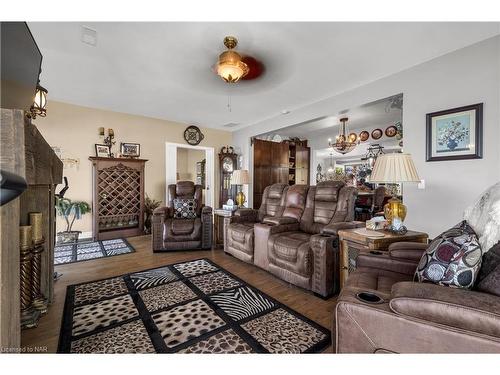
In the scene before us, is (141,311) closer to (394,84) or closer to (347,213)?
(347,213)

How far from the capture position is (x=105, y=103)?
411 centimetres

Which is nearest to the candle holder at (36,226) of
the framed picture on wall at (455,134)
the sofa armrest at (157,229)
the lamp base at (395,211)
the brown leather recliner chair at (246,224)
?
the sofa armrest at (157,229)

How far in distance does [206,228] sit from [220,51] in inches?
95.4

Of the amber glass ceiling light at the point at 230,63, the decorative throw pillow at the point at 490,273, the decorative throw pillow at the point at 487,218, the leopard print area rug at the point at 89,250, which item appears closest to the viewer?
the decorative throw pillow at the point at 490,273

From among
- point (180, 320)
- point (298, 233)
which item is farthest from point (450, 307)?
point (298, 233)

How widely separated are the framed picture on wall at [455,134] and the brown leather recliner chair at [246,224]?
181 centimetres

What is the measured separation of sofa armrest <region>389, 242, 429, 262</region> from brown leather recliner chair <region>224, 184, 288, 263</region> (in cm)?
158

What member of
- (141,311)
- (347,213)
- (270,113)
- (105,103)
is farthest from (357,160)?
(141,311)

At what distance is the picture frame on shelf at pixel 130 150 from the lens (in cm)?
464

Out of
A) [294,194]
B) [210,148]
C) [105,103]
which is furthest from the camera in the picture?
[210,148]

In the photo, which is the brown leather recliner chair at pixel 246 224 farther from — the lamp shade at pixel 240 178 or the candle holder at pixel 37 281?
the candle holder at pixel 37 281

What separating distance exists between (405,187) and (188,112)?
3.94 m

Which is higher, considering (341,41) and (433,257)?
(341,41)

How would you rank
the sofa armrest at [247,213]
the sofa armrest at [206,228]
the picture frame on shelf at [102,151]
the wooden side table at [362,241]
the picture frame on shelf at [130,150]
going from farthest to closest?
the picture frame on shelf at [130,150], the picture frame on shelf at [102,151], the sofa armrest at [206,228], the sofa armrest at [247,213], the wooden side table at [362,241]
